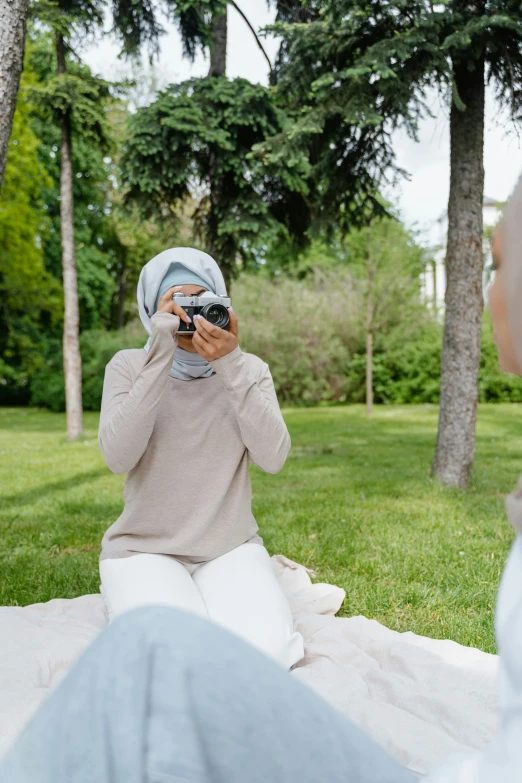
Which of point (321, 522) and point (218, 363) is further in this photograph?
point (321, 522)

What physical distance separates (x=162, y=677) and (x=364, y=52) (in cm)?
619

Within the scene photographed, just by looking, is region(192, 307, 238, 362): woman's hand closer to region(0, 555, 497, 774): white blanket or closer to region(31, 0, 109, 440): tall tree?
region(0, 555, 497, 774): white blanket

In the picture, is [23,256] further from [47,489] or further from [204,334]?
[204,334]

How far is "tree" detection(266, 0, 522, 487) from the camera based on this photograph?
17.9 ft

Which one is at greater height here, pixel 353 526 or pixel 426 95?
pixel 426 95

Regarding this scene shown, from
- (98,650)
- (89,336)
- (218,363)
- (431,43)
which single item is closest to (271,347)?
(89,336)

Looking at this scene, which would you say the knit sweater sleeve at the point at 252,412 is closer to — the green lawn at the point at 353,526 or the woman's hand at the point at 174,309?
the woman's hand at the point at 174,309

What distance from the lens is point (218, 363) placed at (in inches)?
103

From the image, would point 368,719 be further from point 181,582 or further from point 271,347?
point 271,347

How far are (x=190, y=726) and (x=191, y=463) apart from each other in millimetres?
1808

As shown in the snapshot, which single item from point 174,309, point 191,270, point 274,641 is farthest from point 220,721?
point 191,270

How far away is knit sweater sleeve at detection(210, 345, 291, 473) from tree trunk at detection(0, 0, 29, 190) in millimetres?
1955

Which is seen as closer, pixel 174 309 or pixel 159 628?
pixel 159 628

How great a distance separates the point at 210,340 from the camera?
2580 millimetres
